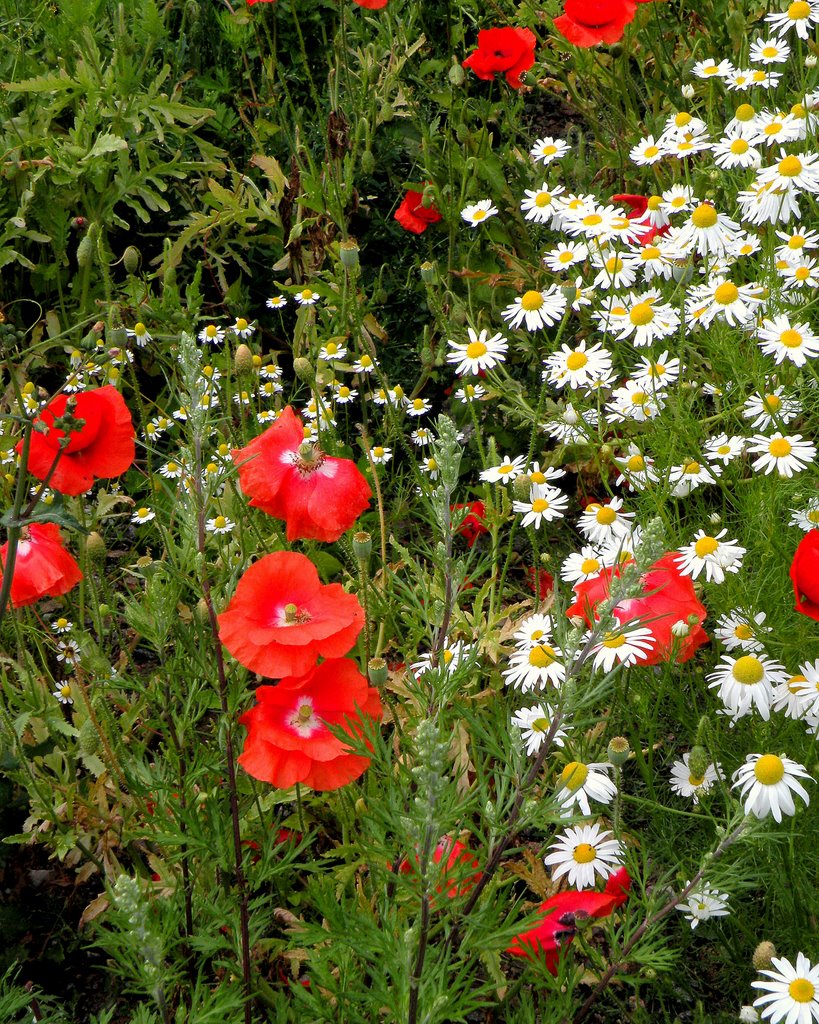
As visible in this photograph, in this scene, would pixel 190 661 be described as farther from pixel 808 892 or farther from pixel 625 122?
pixel 625 122

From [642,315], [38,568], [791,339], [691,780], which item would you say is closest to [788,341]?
[791,339]

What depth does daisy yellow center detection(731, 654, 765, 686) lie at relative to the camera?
1.57m

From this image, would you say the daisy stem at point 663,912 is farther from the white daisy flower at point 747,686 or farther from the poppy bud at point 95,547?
the poppy bud at point 95,547

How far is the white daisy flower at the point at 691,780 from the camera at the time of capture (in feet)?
5.29

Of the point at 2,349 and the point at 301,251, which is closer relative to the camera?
the point at 2,349

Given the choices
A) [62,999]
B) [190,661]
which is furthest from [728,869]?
[62,999]

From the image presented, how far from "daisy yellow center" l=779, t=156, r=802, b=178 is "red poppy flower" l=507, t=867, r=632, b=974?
1348mm

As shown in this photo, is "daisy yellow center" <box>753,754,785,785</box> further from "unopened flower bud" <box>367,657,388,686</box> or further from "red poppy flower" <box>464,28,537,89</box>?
"red poppy flower" <box>464,28,537,89</box>

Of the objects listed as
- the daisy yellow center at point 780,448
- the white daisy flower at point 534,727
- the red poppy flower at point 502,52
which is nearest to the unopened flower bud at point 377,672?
the white daisy flower at point 534,727

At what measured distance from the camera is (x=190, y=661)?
184 centimetres

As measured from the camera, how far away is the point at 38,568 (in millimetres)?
1710

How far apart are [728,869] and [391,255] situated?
7.61 ft

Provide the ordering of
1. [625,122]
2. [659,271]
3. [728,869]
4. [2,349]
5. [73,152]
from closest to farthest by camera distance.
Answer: [728,869] → [2,349] → [659,271] → [73,152] → [625,122]

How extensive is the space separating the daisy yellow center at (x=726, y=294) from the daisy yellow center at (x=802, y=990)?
1.18m
